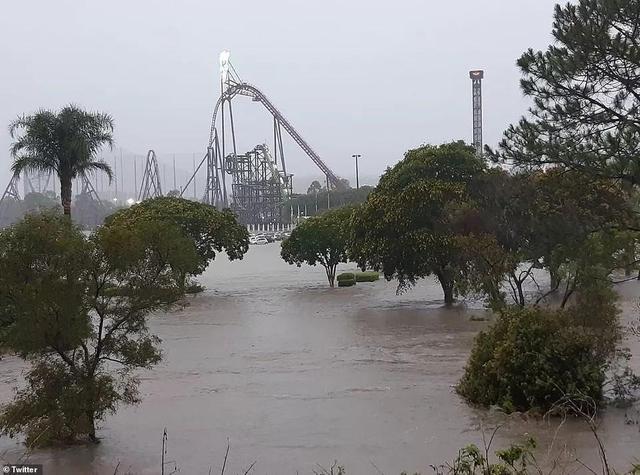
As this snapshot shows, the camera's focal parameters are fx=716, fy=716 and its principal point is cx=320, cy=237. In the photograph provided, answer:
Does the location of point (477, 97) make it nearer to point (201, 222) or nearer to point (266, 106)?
point (266, 106)

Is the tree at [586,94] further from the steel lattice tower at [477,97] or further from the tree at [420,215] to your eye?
the steel lattice tower at [477,97]

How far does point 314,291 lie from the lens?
114ft

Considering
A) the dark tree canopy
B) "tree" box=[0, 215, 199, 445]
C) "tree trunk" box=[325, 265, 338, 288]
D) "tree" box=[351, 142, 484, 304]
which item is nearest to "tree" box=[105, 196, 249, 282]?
the dark tree canopy

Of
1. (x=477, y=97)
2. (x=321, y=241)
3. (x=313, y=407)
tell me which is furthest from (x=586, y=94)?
(x=477, y=97)

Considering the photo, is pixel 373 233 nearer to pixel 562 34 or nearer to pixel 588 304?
pixel 588 304

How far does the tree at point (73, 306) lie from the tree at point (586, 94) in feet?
18.3

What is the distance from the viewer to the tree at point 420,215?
23.6 metres

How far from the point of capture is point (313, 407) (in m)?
11.9

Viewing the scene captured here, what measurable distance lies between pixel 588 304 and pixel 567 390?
7.75 ft

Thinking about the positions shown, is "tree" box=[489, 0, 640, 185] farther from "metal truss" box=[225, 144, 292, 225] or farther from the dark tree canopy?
"metal truss" box=[225, 144, 292, 225]

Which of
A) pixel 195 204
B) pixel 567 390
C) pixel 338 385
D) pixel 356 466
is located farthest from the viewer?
pixel 195 204

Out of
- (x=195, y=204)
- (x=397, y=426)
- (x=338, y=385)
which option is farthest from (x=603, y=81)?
(x=195, y=204)

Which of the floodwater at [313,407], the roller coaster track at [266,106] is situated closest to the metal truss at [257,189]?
the roller coaster track at [266,106]

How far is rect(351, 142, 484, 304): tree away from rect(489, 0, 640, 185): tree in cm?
1226
